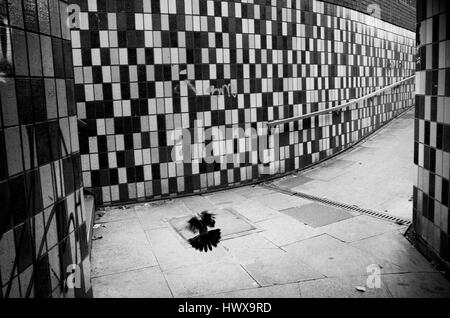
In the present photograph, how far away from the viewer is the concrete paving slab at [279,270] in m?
3.46

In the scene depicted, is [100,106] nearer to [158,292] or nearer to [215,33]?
[215,33]

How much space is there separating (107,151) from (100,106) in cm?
67

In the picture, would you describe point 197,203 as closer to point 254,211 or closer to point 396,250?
point 254,211

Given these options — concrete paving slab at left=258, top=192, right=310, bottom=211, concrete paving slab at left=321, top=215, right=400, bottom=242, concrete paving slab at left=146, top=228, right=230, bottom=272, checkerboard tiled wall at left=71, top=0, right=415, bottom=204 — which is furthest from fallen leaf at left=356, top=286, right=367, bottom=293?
checkerboard tiled wall at left=71, top=0, right=415, bottom=204

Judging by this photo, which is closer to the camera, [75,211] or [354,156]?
[75,211]

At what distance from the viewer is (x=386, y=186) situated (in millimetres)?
6227

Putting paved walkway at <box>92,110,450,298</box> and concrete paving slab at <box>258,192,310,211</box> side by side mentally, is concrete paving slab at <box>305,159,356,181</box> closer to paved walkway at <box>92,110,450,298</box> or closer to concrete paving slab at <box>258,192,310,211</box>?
concrete paving slab at <box>258,192,310,211</box>

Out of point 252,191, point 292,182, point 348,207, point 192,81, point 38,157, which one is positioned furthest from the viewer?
point 292,182

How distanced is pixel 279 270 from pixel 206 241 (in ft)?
3.83

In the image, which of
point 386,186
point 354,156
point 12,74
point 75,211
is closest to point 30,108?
point 12,74

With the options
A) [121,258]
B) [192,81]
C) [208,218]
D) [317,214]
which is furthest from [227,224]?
[192,81]

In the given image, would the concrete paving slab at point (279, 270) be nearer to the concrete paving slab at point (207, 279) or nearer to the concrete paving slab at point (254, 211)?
the concrete paving slab at point (207, 279)

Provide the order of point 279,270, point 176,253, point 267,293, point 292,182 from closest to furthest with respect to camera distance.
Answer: point 267,293, point 279,270, point 176,253, point 292,182

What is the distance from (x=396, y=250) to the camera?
13.2 feet
